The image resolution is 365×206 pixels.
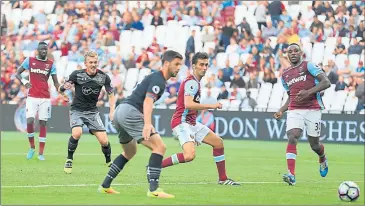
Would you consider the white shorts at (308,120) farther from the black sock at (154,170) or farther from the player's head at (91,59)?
the black sock at (154,170)

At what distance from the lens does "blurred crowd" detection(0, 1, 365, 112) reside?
3269 centimetres

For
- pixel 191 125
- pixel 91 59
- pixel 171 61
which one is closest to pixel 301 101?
pixel 191 125

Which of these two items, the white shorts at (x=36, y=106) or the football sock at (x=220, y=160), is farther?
the white shorts at (x=36, y=106)

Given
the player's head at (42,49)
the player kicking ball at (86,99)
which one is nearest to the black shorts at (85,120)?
the player kicking ball at (86,99)

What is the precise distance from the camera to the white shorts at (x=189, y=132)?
14758 millimetres

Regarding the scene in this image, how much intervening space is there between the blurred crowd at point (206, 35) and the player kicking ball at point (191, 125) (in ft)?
51.8

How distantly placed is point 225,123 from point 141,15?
837 cm

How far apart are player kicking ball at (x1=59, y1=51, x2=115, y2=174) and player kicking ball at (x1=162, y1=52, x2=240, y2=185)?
8.80ft

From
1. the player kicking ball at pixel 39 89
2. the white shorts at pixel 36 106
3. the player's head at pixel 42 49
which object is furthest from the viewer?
the white shorts at pixel 36 106

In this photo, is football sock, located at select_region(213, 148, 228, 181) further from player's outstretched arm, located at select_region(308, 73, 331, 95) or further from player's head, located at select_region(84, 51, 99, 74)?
player's head, located at select_region(84, 51, 99, 74)

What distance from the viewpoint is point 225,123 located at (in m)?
31.5

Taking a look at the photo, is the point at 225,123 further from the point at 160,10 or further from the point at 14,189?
the point at 14,189

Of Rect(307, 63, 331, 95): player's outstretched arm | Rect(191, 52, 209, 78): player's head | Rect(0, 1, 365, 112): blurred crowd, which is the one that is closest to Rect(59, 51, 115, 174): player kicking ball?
Rect(191, 52, 209, 78): player's head

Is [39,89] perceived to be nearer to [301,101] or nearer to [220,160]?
[220,160]
